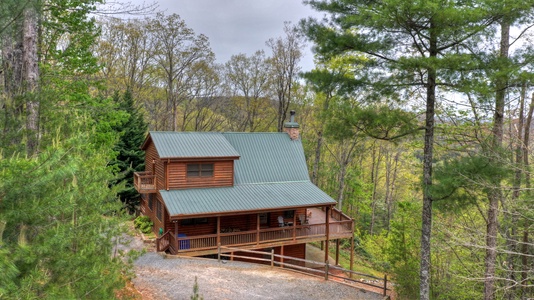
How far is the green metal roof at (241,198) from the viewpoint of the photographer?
13898 mm

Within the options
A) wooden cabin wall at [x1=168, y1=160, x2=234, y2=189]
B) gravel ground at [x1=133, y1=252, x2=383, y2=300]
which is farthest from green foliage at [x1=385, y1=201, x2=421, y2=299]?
wooden cabin wall at [x1=168, y1=160, x2=234, y2=189]

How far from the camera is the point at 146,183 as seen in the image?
1819cm

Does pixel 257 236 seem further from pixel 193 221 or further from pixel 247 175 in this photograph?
pixel 247 175

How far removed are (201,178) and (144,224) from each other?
4.57 meters

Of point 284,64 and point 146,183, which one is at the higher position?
point 284,64

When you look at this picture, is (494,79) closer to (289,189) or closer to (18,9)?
(18,9)

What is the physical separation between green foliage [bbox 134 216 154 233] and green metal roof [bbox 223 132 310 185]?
534cm

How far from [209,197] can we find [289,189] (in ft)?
13.9

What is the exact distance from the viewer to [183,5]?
2252 cm

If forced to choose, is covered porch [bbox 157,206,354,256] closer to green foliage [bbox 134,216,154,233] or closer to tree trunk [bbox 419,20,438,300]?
green foliage [bbox 134,216,154,233]

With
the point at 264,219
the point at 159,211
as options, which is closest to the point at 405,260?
the point at 264,219

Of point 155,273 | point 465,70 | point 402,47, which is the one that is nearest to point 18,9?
point 402,47

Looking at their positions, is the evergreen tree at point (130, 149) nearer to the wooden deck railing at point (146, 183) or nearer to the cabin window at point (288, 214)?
the wooden deck railing at point (146, 183)

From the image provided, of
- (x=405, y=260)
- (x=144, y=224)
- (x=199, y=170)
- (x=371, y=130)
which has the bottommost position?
(x=144, y=224)
